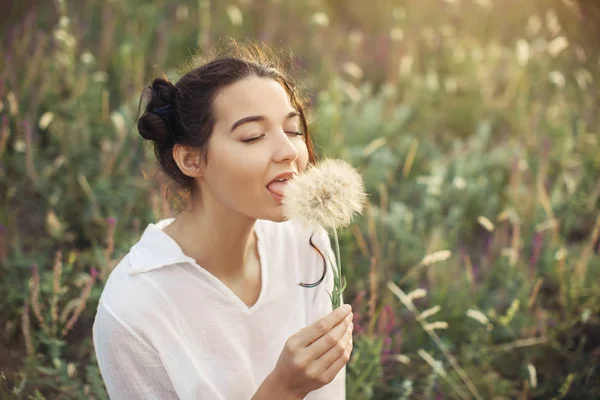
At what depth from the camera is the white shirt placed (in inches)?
69.0

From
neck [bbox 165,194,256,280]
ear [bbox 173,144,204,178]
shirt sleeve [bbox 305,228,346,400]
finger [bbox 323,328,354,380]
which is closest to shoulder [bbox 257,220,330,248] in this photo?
shirt sleeve [bbox 305,228,346,400]

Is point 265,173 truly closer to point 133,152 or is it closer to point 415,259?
point 415,259

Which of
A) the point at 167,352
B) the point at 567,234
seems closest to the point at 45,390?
the point at 167,352

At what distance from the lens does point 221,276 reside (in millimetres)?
2006

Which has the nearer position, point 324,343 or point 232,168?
point 324,343

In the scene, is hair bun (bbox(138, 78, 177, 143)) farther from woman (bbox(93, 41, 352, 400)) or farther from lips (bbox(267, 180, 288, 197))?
lips (bbox(267, 180, 288, 197))

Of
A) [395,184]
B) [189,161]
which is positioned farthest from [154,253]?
[395,184]

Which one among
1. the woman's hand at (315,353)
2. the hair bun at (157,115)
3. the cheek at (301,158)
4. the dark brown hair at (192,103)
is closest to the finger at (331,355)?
the woman's hand at (315,353)

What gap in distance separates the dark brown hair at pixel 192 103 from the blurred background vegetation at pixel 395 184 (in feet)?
2.38

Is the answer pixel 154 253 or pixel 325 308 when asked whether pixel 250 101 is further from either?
pixel 325 308

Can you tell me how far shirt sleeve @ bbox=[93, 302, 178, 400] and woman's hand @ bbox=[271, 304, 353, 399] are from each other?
42 centimetres

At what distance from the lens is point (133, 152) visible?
3.64m

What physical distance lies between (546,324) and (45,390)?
8.47ft

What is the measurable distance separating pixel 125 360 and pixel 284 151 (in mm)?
811
